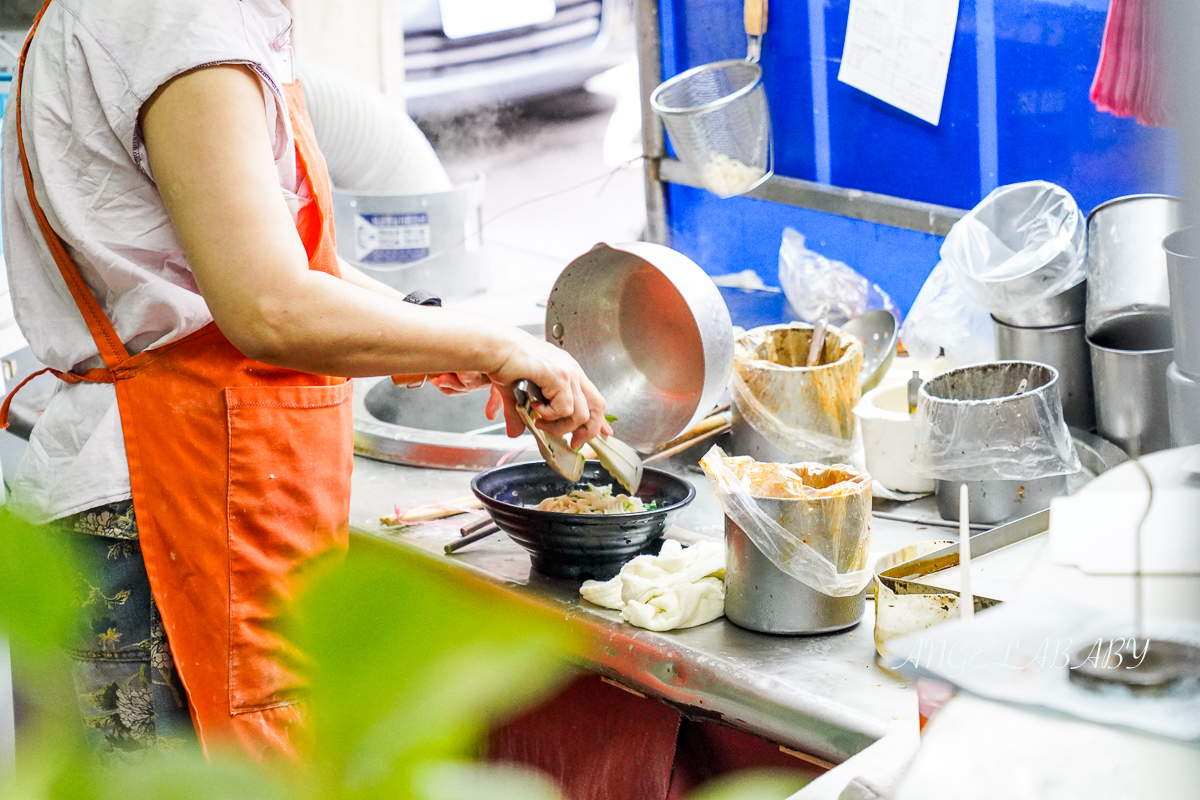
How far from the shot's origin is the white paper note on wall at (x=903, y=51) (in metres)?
2.41

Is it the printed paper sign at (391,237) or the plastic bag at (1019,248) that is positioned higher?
the plastic bag at (1019,248)

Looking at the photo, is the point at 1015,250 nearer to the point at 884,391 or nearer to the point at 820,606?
the point at 884,391

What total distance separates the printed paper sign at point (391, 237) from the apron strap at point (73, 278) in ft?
6.17

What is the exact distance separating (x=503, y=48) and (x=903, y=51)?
5451 mm

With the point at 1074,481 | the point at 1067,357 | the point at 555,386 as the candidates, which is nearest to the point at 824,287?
the point at 1067,357

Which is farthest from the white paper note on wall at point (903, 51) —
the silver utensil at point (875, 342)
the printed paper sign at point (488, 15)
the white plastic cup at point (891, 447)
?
the printed paper sign at point (488, 15)

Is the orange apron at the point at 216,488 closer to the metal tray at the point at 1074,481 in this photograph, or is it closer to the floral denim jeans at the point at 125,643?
the floral denim jeans at the point at 125,643

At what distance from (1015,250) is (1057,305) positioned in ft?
0.79

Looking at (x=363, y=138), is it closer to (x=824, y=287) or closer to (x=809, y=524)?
(x=824, y=287)

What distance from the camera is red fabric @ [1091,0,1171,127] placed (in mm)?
1890

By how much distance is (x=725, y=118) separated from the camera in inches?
105

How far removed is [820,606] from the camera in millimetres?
1401

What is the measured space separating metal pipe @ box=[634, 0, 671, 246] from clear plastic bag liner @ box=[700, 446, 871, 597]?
201cm

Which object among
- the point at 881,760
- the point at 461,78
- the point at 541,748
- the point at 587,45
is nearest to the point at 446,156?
the point at 461,78
